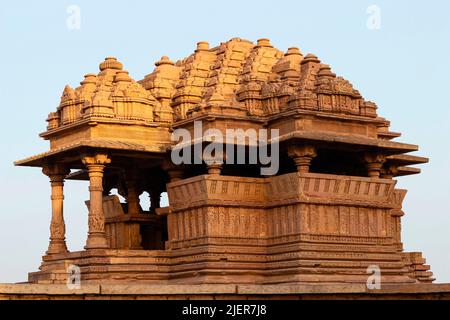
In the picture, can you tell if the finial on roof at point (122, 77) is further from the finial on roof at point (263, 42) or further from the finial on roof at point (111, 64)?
the finial on roof at point (263, 42)

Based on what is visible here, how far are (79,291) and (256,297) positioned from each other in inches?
135

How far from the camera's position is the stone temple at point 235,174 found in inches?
1286

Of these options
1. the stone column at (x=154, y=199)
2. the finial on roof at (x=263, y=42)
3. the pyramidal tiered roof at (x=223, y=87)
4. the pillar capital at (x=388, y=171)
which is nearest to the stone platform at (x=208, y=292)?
the pyramidal tiered roof at (x=223, y=87)

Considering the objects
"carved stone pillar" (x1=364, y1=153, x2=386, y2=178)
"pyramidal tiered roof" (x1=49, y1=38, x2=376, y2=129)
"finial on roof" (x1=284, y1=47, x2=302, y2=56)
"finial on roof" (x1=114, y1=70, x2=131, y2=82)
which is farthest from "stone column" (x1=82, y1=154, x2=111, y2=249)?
"carved stone pillar" (x1=364, y1=153, x2=386, y2=178)

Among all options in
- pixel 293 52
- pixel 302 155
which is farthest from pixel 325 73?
pixel 302 155

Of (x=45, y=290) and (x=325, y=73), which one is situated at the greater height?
(x=325, y=73)

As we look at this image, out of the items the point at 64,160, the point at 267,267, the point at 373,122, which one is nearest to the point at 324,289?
the point at 267,267

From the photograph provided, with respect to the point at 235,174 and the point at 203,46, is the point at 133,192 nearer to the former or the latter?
the point at 235,174

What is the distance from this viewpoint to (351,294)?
2511 cm

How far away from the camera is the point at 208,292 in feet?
84.3

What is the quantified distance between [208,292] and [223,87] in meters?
10.5

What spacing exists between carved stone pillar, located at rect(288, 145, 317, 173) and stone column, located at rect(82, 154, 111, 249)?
4934mm

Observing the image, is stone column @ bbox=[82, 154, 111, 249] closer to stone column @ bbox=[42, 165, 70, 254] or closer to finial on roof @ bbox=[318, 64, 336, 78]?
stone column @ bbox=[42, 165, 70, 254]
